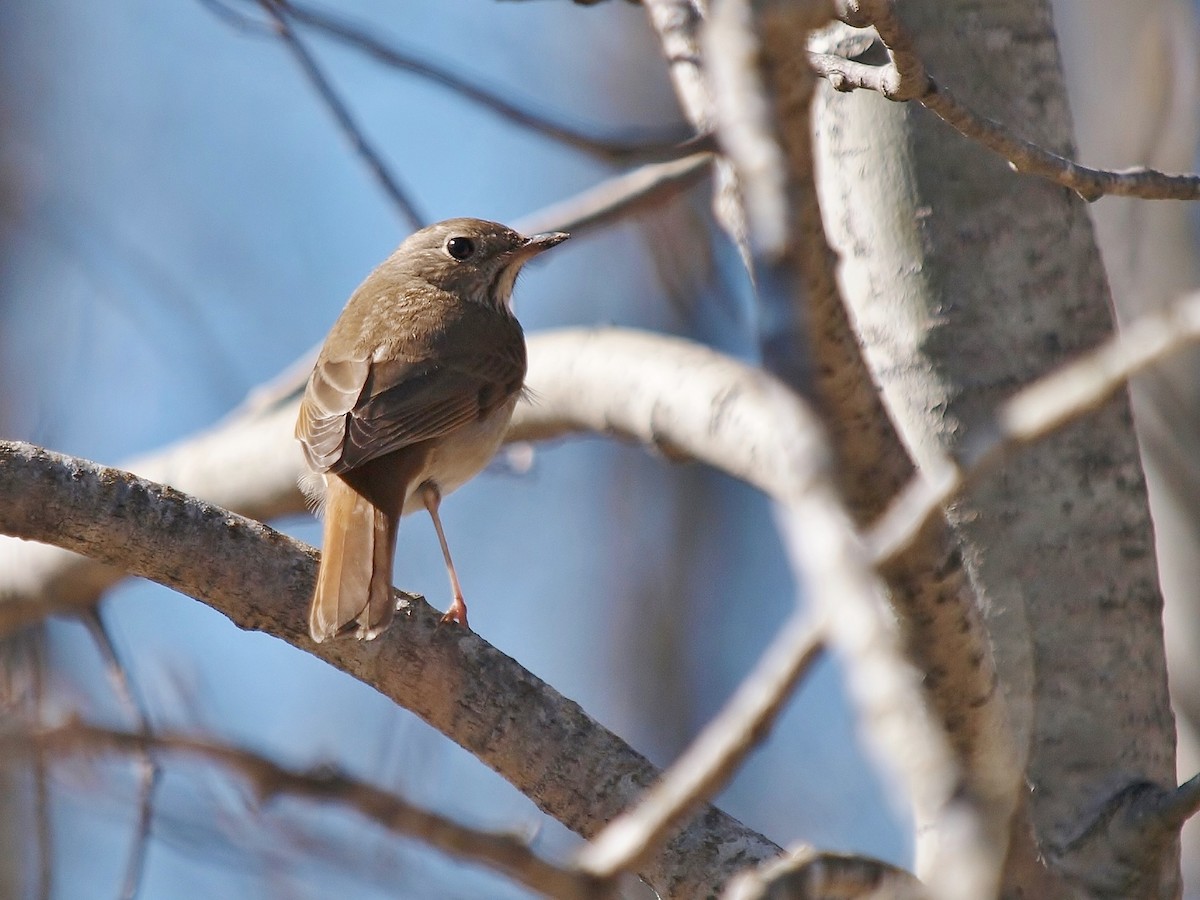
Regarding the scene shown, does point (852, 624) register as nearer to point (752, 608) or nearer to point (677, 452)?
point (677, 452)

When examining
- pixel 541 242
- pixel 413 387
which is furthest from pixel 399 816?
pixel 541 242

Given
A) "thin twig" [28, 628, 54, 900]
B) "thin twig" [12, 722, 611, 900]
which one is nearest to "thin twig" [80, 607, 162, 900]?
"thin twig" [28, 628, 54, 900]

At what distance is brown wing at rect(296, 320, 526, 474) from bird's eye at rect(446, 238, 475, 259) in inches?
24.7

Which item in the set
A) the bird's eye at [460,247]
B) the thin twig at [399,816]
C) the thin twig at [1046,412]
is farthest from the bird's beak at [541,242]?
the thin twig at [399,816]

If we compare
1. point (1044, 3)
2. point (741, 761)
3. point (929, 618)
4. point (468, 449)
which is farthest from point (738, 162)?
point (468, 449)

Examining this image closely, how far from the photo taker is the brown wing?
409 cm

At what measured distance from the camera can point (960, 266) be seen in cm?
322

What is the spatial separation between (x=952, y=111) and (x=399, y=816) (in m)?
1.71

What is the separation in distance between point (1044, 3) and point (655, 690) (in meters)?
7.03

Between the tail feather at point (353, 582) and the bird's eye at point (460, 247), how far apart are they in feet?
6.19

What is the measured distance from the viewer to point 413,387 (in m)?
4.47

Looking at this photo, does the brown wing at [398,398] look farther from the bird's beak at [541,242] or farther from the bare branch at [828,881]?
the bare branch at [828,881]

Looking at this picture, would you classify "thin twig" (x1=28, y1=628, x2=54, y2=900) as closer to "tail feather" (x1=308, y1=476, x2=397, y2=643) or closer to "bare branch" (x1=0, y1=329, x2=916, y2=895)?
"bare branch" (x1=0, y1=329, x2=916, y2=895)

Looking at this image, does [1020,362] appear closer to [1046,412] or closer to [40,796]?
[1046,412]
